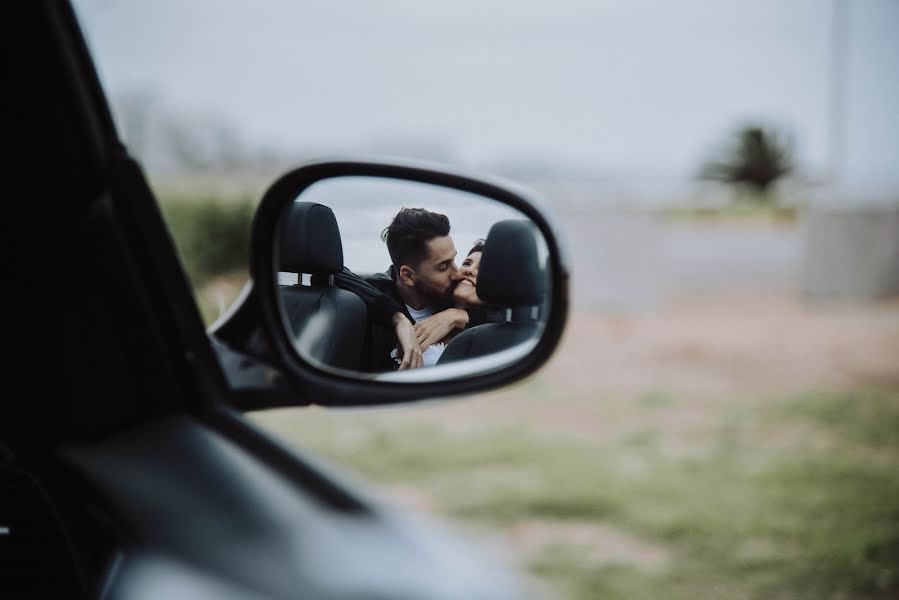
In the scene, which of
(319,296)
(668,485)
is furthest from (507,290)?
(668,485)

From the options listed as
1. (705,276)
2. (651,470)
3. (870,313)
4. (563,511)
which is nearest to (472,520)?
(563,511)

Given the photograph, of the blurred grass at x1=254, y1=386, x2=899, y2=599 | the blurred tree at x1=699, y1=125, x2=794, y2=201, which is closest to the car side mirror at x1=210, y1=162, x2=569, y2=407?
the blurred grass at x1=254, y1=386, x2=899, y2=599

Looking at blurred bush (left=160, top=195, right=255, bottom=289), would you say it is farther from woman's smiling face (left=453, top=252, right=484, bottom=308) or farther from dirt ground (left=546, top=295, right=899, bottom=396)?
woman's smiling face (left=453, top=252, right=484, bottom=308)

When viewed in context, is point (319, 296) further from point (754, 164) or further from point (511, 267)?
point (754, 164)

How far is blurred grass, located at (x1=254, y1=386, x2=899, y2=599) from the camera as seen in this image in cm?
418

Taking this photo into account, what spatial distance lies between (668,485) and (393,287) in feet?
15.2

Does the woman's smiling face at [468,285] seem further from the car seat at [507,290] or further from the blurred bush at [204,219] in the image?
the blurred bush at [204,219]

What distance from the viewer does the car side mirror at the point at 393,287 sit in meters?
1.27

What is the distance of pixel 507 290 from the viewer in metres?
1.36

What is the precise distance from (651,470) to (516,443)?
1.04 m

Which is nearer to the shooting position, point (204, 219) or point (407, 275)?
Answer: point (407, 275)

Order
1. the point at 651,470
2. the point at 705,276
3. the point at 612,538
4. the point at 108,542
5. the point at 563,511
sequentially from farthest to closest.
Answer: the point at 705,276 → the point at 651,470 → the point at 563,511 → the point at 612,538 → the point at 108,542

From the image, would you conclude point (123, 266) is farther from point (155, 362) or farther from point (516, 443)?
point (516, 443)

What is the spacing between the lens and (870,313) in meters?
13.5
